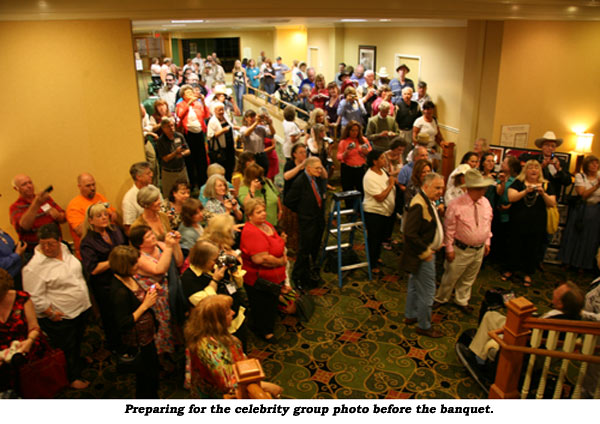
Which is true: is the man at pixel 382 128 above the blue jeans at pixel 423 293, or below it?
above

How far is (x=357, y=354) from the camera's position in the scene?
452cm

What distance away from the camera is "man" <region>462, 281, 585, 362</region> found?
3.55 m

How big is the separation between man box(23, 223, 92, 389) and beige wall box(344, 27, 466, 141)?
7.40m

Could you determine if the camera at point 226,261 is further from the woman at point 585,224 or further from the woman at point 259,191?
the woman at point 585,224

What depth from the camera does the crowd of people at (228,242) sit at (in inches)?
133

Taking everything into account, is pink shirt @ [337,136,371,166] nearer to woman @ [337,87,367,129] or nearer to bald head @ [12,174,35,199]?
woman @ [337,87,367,129]

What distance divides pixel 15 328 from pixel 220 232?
1.64m

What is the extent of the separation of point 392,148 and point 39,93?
420cm

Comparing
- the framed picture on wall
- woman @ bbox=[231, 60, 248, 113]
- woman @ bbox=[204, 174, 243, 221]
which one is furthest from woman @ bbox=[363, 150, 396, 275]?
woman @ bbox=[231, 60, 248, 113]

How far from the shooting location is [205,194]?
5.06 meters

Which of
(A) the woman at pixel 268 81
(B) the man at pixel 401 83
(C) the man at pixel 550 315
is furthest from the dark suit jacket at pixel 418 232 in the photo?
(A) the woman at pixel 268 81

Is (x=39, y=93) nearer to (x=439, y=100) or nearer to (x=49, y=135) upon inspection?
(x=49, y=135)

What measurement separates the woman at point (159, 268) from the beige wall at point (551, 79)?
5872mm

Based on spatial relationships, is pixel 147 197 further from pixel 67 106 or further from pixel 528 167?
pixel 528 167
